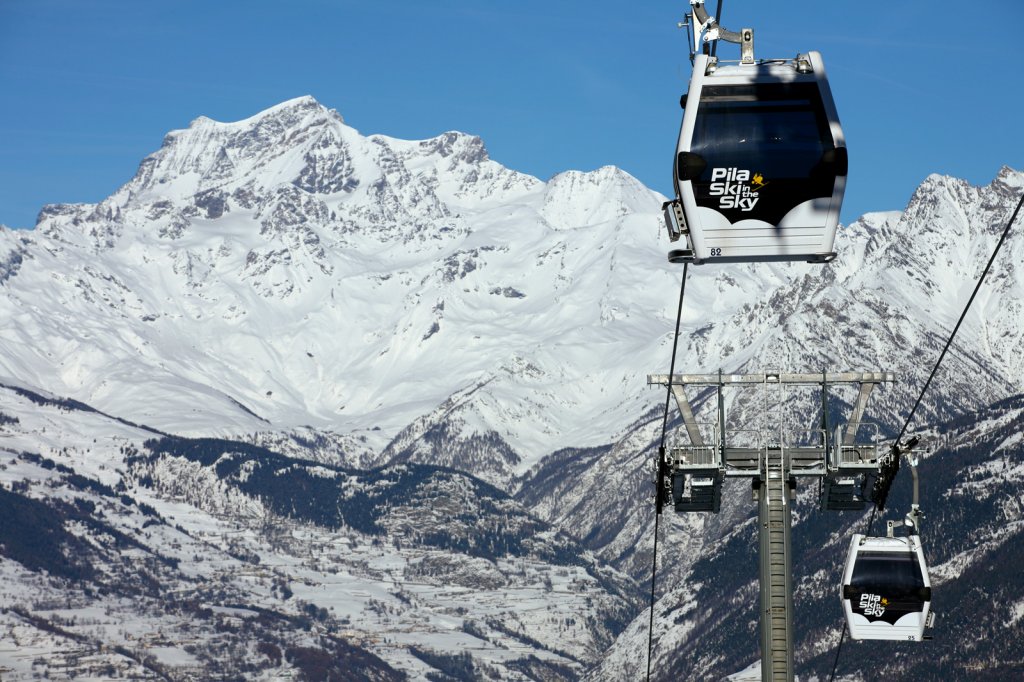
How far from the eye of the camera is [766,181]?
50688mm

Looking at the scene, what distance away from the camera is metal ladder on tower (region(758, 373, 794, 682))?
94625mm

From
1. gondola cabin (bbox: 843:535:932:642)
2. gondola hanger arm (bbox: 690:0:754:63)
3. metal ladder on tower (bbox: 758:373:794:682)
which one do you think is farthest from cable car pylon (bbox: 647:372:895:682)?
gondola hanger arm (bbox: 690:0:754:63)

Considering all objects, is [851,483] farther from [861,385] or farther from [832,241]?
[832,241]

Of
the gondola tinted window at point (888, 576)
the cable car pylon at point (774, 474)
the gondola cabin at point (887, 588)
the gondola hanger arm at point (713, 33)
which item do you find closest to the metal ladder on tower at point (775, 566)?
the cable car pylon at point (774, 474)

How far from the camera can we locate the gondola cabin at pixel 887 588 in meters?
89.2

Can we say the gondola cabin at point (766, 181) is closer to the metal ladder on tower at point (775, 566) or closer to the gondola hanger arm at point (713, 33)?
the gondola hanger arm at point (713, 33)

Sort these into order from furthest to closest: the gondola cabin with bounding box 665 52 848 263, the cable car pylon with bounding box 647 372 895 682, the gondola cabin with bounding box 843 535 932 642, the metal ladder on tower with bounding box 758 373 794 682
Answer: the cable car pylon with bounding box 647 372 895 682
the metal ladder on tower with bounding box 758 373 794 682
the gondola cabin with bounding box 843 535 932 642
the gondola cabin with bounding box 665 52 848 263

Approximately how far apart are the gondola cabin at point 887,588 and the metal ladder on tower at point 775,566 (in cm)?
489

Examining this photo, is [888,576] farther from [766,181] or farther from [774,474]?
[766,181]

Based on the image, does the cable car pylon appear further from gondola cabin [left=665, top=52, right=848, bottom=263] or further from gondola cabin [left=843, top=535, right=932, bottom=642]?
gondola cabin [left=665, top=52, right=848, bottom=263]

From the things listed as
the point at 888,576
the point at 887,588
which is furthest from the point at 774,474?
the point at 887,588

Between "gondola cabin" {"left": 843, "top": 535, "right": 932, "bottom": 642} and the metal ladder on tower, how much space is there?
16.1 ft

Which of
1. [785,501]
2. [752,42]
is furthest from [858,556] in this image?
[752,42]

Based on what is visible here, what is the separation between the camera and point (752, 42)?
55656mm
